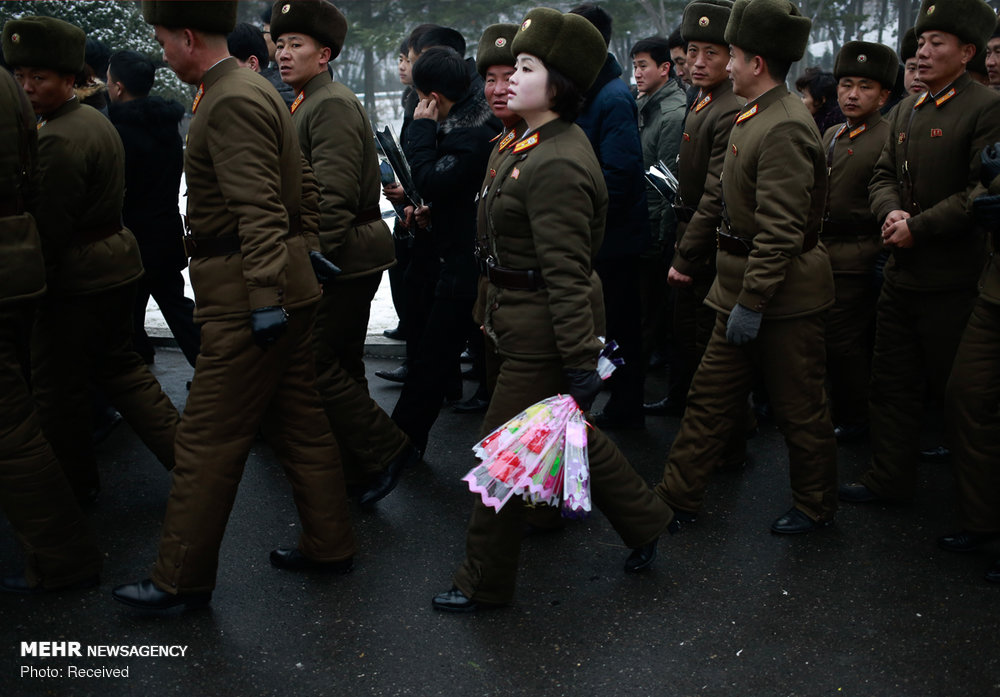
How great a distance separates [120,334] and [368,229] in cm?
117

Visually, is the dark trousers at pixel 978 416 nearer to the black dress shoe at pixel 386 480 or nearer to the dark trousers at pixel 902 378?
the dark trousers at pixel 902 378

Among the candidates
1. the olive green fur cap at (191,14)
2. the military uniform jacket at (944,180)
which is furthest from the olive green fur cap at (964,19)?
the olive green fur cap at (191,14)

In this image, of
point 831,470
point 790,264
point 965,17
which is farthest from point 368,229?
point 965,17

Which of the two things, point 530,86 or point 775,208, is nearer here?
point 530,86

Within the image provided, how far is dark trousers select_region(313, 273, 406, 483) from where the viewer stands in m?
4.60

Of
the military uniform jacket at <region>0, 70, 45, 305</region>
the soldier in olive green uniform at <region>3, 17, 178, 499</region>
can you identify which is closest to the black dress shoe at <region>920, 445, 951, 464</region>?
the soldier in olive green uniform at <region>3, 17, 178, 499</region>

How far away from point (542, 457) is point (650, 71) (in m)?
4.02

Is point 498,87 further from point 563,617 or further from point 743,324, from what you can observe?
point 563,617

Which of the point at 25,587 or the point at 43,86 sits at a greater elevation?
the point at 43,86

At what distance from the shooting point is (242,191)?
11.0 ft

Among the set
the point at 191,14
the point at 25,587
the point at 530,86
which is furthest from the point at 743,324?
the point at 25,587

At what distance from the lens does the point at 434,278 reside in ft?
19.2

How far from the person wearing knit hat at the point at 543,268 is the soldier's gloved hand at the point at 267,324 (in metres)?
0.77

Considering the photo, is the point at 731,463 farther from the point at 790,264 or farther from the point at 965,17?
the point at 965,17
